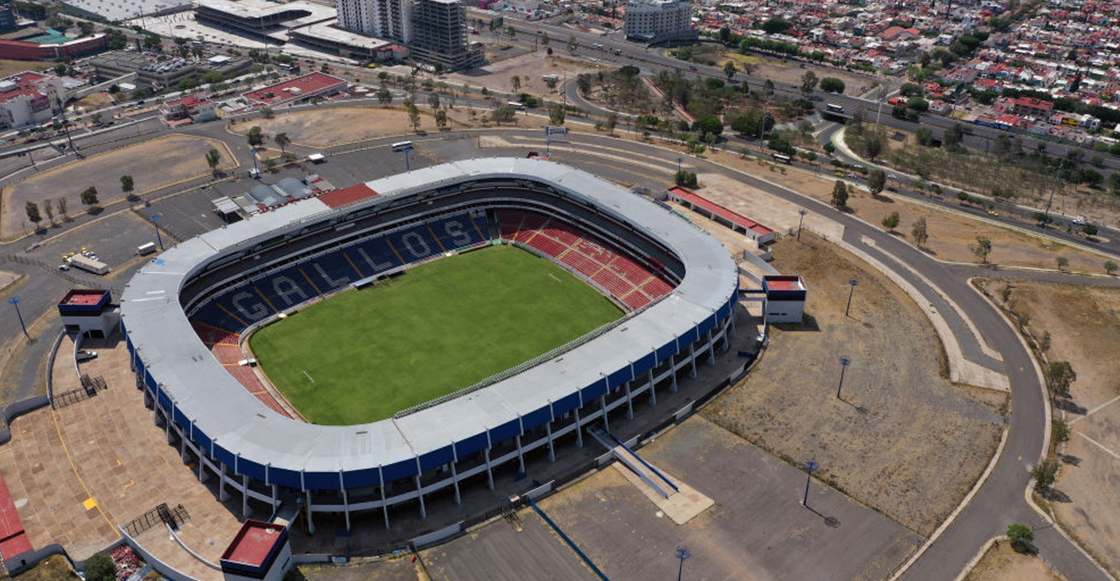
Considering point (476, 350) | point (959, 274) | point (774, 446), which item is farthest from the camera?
point (959, 274)

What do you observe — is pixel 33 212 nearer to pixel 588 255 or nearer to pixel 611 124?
pixel 588 255

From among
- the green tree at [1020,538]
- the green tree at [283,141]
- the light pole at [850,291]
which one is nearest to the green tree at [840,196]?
the light pole at [850,291]

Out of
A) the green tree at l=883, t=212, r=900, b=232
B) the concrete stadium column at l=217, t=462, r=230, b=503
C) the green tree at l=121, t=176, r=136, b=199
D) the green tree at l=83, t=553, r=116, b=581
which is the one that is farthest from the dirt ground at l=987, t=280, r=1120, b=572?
the green tree at l=121, t=176, r=136, b=199

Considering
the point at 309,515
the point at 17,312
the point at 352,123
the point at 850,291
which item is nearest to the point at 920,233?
the point at 850,291

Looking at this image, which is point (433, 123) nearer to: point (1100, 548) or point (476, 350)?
point (476, 350)

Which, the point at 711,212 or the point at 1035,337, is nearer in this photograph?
the point at 1035,337

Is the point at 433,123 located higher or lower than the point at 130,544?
higher

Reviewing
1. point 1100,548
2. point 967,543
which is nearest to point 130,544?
point 967,543
